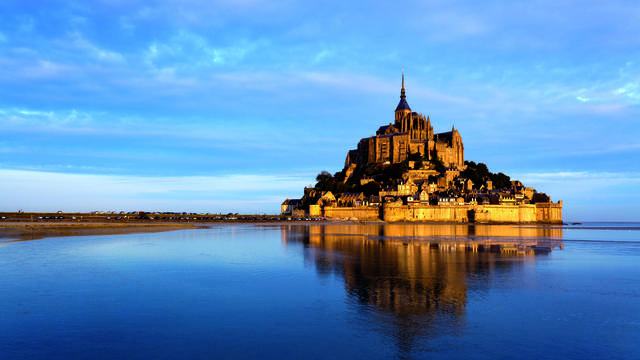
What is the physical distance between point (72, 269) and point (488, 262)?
19.3 m

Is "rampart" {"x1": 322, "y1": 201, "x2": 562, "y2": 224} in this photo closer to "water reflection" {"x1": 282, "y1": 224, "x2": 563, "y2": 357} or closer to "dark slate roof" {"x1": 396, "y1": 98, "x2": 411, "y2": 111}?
"dark slate roof" {"x1": 396, "y1": 98, "x2": 411, "y2": 111}

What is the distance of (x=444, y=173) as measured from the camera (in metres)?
119

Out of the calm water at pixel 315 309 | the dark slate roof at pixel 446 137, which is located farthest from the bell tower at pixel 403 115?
the calm water at pixel 315 309

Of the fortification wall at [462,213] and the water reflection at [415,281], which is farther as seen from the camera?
the fortification wall at [462,213]

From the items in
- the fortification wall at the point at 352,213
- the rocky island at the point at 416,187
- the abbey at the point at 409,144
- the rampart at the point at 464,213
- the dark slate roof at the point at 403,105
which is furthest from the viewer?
the dark slate roof at the point at 403,105

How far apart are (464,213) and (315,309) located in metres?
96.3

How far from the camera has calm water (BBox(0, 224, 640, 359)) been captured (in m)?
9.77

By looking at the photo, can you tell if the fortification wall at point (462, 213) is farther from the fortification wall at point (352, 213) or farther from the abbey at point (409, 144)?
the abbey at point (409, 144)

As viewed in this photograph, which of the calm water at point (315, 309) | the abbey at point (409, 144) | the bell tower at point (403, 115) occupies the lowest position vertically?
the calm water at point (315, 309)

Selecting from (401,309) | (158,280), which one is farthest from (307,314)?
(158,280)

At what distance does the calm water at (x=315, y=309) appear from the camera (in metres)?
9.77

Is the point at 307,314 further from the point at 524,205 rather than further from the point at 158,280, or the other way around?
the point at 524,205

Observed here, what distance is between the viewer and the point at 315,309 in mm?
13367

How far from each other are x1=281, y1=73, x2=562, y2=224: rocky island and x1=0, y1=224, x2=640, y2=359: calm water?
82.3 m
